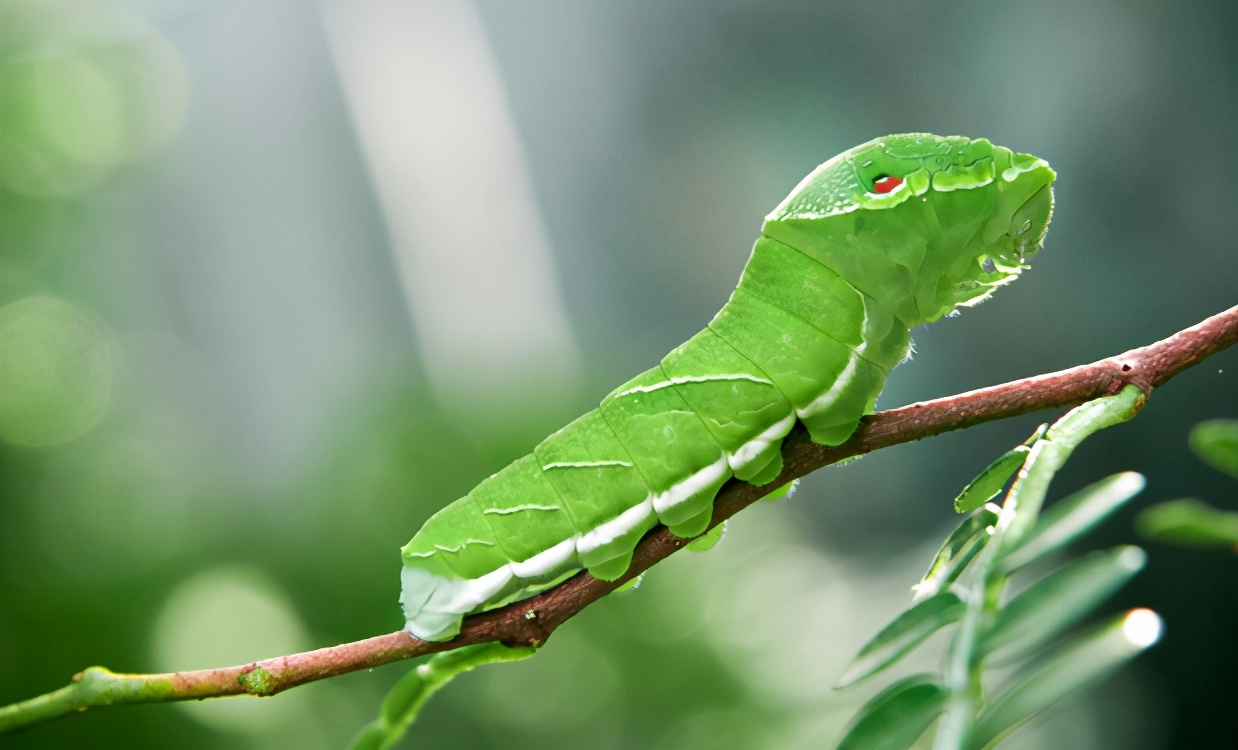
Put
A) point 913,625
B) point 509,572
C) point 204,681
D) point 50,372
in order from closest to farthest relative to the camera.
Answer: point 913,625
point 204,681
point 509,572
point 50,372

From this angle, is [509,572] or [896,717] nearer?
[896,717]

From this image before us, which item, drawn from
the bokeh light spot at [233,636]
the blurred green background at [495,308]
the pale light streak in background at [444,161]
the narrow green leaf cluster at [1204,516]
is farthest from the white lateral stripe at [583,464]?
the pale light streak in background at [444,161]

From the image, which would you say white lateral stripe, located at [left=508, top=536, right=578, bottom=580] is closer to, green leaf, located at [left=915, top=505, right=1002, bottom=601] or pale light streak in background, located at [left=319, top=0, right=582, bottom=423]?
green leaf, located at [left=915, top=505, right=1002, bottom=601]

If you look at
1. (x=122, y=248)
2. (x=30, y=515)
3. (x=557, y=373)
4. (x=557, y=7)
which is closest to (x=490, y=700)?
(x=557, y=373)

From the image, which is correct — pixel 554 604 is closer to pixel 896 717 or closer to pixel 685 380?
pixel 685 380

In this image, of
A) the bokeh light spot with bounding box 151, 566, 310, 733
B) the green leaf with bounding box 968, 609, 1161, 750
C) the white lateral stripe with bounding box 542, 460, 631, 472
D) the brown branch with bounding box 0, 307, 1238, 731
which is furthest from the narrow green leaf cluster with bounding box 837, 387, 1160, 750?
the bokeh light spot with bounding box 151, 566, 310, 733

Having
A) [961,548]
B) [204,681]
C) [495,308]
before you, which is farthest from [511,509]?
[495,308]

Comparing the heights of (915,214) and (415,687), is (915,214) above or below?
above
